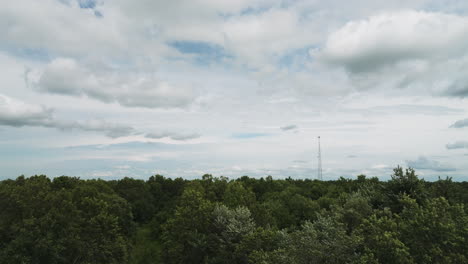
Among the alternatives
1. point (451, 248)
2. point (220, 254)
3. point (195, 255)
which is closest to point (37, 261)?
point (195, 255)

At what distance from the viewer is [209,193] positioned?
85062mm

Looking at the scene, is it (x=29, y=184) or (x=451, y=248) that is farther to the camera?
(x=29, y=184)

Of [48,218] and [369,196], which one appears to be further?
[48,218]

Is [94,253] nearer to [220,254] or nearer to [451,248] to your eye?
[220,254]

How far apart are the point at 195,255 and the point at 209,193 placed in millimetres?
30926

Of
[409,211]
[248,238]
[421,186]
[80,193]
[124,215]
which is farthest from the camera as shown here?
[124,215]

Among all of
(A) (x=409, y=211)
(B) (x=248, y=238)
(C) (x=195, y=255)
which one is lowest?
(C) (x=195, y=255)

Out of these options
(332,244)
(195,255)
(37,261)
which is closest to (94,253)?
(37,261)

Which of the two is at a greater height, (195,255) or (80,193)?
(80,193)

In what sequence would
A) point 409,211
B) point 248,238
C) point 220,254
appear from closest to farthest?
point 409,211 < point 248,238 < point 220,254

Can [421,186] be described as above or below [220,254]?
above

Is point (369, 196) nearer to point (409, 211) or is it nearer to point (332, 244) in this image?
point (409, 211)

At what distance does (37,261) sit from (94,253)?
7.89 metres

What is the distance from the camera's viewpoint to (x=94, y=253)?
173ft
